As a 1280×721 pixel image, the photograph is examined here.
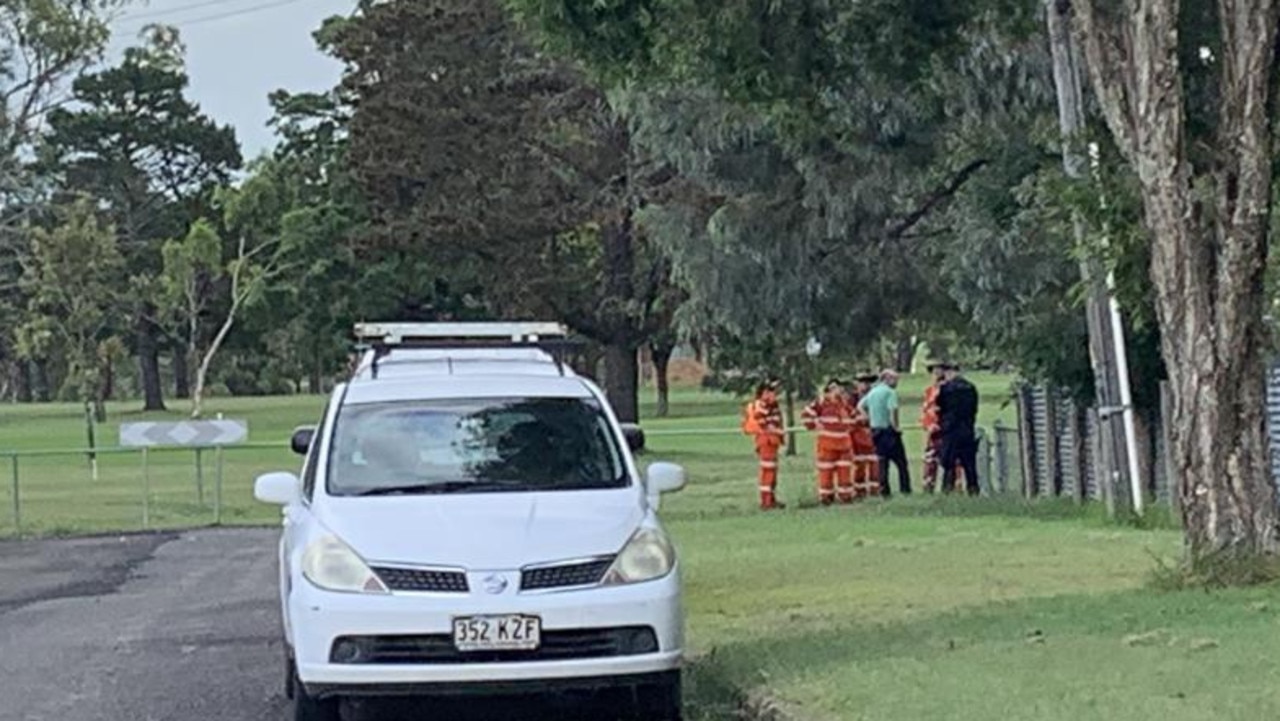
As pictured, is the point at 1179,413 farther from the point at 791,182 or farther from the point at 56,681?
the point at 791,182

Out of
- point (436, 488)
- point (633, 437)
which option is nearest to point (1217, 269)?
point (633, 437)

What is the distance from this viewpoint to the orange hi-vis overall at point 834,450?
92.3 feet

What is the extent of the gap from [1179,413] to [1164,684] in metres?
4.34

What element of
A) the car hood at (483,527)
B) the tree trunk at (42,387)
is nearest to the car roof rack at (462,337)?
the car hood at (483,527)

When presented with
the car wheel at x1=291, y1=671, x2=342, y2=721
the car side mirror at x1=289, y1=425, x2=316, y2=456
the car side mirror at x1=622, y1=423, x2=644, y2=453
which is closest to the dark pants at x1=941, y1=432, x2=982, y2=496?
the car side mirror at x1=622, y1=423, x2=644, y2=453

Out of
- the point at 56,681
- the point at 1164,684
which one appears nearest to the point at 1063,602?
the point at 1164,684

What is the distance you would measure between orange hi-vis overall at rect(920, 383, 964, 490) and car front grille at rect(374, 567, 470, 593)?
17472 millimetres

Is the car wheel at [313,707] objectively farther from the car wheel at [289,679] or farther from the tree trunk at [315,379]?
the tree trunk at [315,379]

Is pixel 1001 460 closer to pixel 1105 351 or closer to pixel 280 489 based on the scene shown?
pixel 1105 351

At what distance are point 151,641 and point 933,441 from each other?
14952mm

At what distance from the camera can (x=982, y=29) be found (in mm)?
20641

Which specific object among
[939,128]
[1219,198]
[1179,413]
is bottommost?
[1179,413]

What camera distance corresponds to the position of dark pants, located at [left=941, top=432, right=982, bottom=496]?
27.6 metres

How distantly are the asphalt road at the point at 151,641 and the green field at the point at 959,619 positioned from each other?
1637 millimetres
